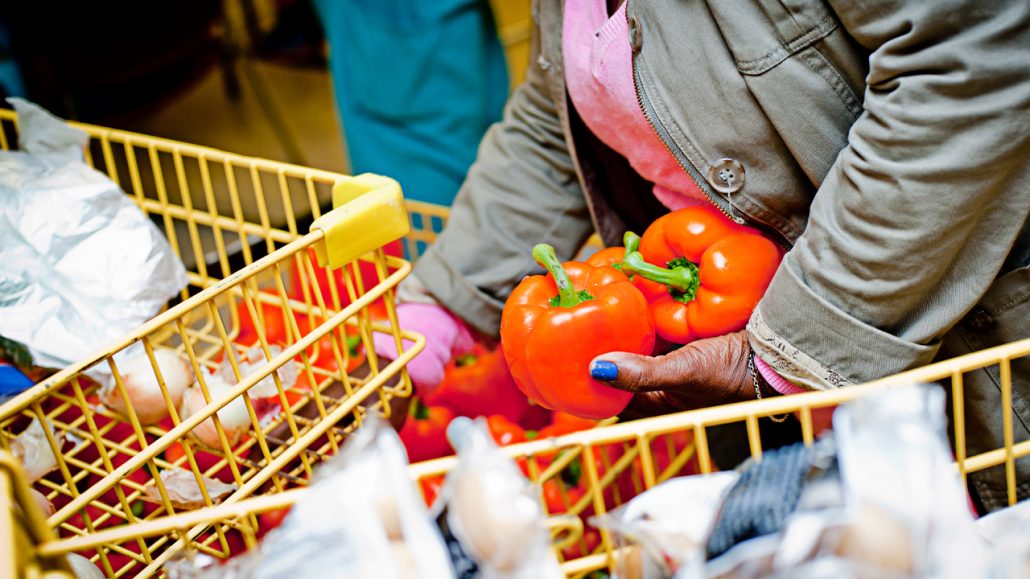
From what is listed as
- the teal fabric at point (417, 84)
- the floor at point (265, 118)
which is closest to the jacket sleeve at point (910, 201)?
the teal fabric at point (417, 84)

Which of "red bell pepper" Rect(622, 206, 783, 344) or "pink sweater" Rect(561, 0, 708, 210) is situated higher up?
"pink sweater" Rect(561, 0, 708, 210)

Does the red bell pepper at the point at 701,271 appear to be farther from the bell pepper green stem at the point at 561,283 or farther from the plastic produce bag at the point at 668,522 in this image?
the plastic produce bag at the point at 668,522

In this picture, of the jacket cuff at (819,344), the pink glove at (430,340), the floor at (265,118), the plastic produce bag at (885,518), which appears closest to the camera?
the plastic produce bag at (885,518)

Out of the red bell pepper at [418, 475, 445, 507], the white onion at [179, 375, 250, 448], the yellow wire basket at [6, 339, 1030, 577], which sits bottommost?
the red bell pepper at [418, 475, 445, 507]

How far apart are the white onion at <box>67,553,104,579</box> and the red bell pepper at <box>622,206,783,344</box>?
58cm

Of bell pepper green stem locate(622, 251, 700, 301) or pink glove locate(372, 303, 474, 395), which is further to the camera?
pink glove locate(372, 303, 474, 395)

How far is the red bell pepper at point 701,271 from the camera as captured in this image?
914 mm

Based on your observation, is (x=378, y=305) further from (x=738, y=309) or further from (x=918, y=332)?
(x=918, y=332)

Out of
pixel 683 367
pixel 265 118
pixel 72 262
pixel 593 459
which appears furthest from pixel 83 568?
pixel 265 118

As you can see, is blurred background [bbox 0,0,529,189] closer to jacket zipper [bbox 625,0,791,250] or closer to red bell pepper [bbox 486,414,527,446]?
red bell pepper [bbox 486,414,527,446]

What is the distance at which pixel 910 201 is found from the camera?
2.45ft

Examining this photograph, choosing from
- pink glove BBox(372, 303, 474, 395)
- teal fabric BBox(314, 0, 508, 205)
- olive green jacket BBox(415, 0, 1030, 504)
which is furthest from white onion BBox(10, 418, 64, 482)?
teal fabric BBox(314, 0, 508, 205)

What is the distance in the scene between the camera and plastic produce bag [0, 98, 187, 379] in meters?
0.89

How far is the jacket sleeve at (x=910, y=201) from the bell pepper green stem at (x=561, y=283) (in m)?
0.18
